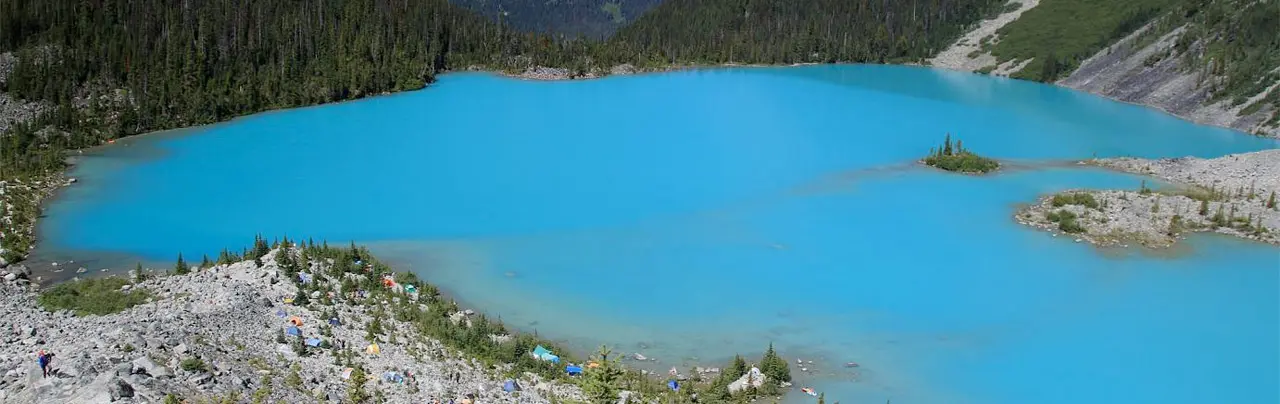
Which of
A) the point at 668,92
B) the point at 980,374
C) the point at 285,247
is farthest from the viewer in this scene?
the point at 668,92

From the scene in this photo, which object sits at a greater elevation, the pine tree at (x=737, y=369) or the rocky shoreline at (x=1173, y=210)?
the rocky shoreline at (x=1173, y=210)

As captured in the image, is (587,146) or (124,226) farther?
(587,146)

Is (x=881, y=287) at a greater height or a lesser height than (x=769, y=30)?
lesser

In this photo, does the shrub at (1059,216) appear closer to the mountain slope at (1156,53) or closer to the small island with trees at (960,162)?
the small island with trees at (960,162)

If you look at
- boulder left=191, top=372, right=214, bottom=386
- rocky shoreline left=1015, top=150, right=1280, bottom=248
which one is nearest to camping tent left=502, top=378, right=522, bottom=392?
boulder left=191, top=372, right=214, bottom=386

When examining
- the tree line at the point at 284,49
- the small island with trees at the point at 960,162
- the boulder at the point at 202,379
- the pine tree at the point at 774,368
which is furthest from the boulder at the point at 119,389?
the small island with trees at the point at 960,162

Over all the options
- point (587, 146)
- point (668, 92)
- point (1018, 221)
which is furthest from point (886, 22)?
point (1018, 221)

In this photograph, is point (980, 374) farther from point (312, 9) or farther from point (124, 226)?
point (312, 9)
